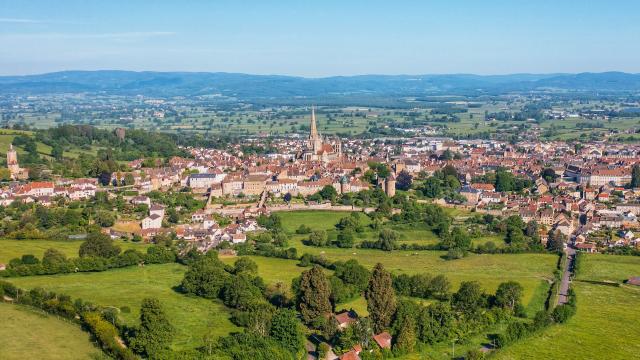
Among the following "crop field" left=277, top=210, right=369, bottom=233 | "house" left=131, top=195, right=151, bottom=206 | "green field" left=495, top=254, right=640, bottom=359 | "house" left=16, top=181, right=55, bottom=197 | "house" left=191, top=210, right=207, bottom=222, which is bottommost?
"crop field" left=277, top=210, right=369, bottom=233

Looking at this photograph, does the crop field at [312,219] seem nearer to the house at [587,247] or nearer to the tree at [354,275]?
the tree at [354,275]

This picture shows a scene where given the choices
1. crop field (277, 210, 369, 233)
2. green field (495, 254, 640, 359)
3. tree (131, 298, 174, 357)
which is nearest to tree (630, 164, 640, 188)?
crop field (277, 210, 369, 233)

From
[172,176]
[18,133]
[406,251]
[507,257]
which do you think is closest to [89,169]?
[172,176]

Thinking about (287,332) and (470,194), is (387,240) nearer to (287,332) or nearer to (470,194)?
(470,194)

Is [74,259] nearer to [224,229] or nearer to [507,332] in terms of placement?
[224,229]

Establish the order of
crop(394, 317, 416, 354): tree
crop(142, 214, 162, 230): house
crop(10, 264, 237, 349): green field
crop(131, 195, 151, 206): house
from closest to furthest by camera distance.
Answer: crop(394, 317, 416, 354): tree < crop(10, 264, 237, 349): green field < crop(142, 214, 162, 230): house < crop(131, 195, 151, 206): house

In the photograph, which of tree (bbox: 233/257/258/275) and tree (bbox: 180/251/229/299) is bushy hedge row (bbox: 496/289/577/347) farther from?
tree (bbox: 233/257/258/275)

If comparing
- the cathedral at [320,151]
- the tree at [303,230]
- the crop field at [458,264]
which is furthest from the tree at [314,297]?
the cathedral at [320,151]
